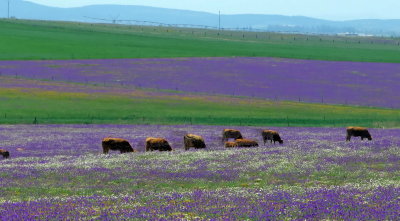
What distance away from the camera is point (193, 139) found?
35594 millimetres

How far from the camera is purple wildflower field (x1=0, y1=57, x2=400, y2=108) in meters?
77.8

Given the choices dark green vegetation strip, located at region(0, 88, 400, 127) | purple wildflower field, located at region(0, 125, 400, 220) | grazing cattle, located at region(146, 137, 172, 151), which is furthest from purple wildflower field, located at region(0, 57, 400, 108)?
grazing cattle, located at region(146, 137, 172, 151)

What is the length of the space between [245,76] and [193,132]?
Result: 46044 millimetres

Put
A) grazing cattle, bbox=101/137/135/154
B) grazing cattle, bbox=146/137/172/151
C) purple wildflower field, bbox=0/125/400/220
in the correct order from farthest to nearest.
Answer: grazing cattle, bbox=146/137/172/151, grazing cattle, bbox=101/137/135/154, purple wildflower field, bbox=0/125/400/220

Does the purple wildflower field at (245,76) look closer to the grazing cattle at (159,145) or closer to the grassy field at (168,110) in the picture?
the grassy field at (168,110)

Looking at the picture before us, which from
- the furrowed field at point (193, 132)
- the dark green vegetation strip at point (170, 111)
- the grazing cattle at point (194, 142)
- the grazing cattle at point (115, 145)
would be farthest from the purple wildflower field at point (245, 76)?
the grazing cattle at point (115, 145)

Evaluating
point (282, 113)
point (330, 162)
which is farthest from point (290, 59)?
point (330, 162)

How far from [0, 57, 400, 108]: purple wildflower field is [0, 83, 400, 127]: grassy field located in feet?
17.1

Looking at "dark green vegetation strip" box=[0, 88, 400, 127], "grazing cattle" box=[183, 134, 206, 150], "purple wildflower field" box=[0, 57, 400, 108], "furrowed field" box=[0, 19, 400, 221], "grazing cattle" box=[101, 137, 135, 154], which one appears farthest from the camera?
"purple wildflower field" box=[0, 57, 400, 108]

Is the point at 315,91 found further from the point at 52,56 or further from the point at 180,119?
the point at 52,56

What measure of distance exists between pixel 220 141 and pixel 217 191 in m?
22.0

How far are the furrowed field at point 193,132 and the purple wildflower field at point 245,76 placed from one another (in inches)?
10.5

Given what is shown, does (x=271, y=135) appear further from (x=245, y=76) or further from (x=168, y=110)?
(x=245, y=76)

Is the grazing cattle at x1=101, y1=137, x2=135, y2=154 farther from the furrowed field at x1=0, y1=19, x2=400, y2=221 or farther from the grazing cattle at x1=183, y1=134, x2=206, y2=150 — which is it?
the grazing cattle at x1=183, y1=134, x2=206, y2=150
